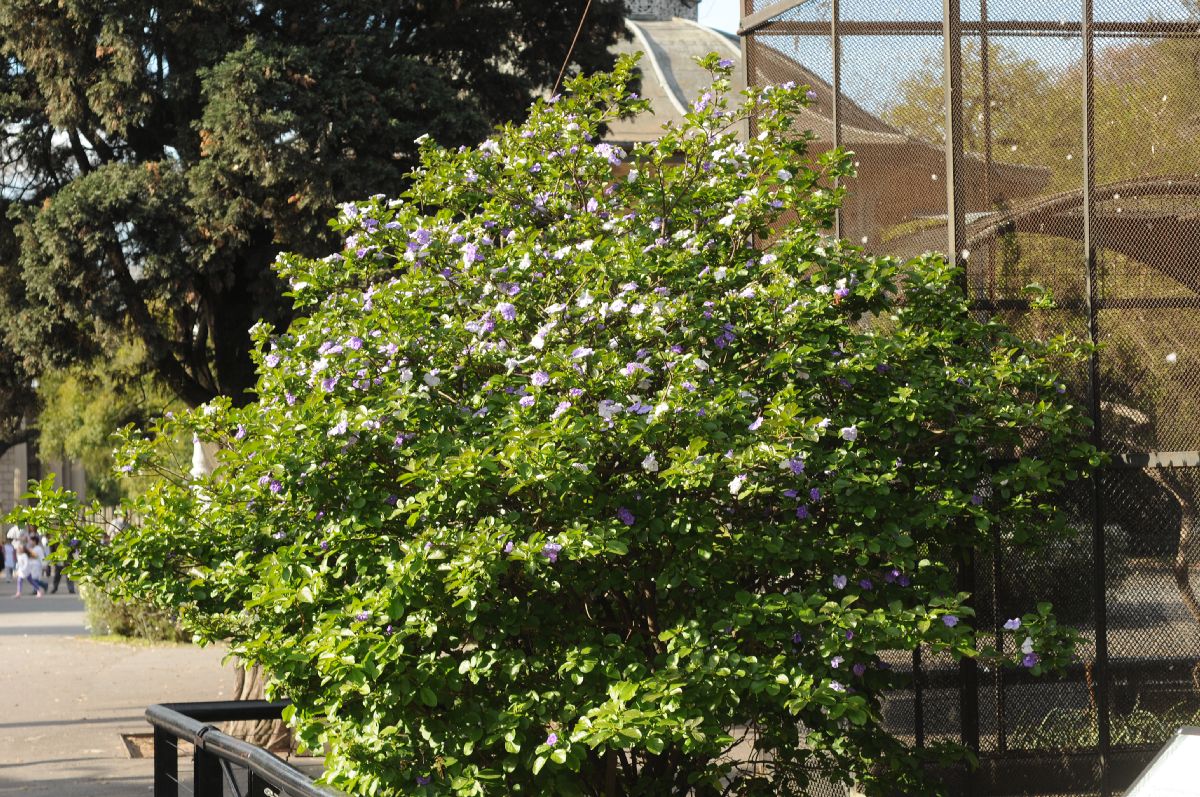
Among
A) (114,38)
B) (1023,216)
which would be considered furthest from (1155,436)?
(114,38)

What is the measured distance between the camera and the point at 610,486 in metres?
5.28

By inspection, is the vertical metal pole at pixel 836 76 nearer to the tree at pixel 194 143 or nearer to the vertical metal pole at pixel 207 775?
the vertical metal pole at pixel 207 775

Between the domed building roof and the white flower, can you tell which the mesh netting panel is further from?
the domed building roof

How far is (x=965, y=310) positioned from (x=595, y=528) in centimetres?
211

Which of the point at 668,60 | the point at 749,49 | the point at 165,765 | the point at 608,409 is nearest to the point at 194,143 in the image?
the point at 749,49

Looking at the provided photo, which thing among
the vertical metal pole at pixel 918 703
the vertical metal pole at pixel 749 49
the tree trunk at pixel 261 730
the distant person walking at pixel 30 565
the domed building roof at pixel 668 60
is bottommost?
the distant person walking at pixel 30 565

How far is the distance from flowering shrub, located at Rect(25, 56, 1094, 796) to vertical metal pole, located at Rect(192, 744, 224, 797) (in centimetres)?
43

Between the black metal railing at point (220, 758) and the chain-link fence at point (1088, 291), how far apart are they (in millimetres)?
3062

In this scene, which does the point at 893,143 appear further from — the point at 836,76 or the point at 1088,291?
the point at 1088,291

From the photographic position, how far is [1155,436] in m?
6.00

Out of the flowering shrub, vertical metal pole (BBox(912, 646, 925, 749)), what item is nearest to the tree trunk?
the flowering shrub

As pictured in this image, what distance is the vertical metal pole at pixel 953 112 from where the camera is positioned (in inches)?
261

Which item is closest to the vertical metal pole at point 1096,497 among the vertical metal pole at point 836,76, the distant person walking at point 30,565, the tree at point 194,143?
the vertical metal pole at point 836,76

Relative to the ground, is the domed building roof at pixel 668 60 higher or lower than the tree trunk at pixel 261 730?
higher
